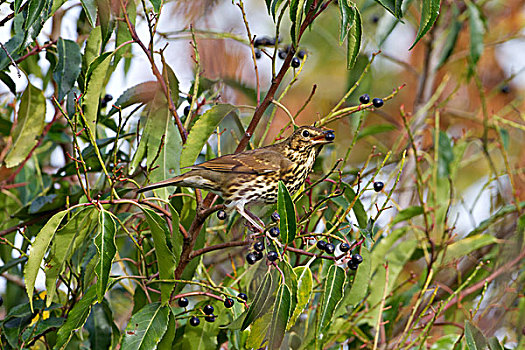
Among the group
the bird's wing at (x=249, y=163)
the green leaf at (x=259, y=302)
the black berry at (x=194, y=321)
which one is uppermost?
the bird's wing at (x=249, y=163)

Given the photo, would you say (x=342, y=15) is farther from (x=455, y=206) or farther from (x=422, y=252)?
(x=455, y=206)

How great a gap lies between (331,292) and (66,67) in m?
1.18

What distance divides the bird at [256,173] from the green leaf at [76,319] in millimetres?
351

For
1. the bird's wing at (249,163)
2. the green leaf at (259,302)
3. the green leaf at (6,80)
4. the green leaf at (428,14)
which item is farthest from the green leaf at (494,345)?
the green leaf at (6,80)

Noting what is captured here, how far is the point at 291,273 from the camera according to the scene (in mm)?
1798

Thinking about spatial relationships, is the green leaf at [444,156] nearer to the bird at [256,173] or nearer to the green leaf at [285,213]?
the bird at [256,173]

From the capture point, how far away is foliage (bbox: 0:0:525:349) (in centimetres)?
193

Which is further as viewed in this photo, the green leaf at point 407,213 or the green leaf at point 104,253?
the green leaf at point 407,213

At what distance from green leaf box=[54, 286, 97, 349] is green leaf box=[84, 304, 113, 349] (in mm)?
359

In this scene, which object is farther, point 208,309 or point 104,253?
point 208,309

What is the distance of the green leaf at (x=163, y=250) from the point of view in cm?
191

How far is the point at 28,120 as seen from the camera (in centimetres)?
252

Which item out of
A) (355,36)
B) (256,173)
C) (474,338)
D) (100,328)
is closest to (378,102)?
(355,36)

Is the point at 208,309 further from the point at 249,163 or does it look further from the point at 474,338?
the point at 474,338
